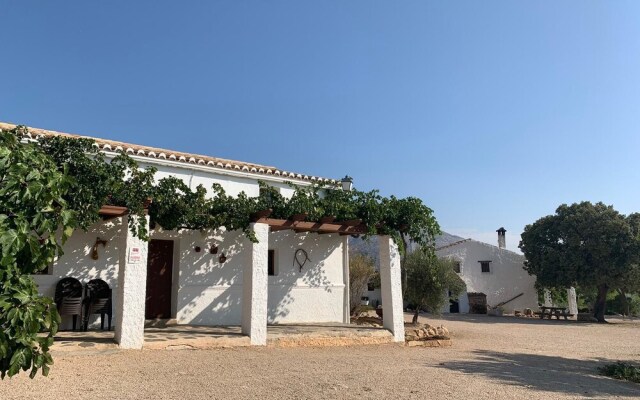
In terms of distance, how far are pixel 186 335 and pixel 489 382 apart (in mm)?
5438

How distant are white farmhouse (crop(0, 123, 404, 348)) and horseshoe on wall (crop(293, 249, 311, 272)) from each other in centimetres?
6

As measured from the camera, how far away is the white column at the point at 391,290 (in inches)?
421

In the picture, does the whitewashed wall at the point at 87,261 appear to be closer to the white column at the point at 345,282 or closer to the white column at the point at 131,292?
the white column at the point at 131,292

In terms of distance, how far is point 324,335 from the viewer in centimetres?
980

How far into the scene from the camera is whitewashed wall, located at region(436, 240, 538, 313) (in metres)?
29.2

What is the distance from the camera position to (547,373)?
7734 mm

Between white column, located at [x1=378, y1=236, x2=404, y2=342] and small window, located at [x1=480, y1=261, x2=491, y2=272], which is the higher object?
small window, located at [x1=480, y1=261, x2=491, y2=272]

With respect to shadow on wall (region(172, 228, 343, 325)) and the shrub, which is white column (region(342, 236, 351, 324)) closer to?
shadow on wall (region(172, 228, 343, 325))

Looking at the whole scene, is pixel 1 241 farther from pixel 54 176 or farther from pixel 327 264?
pixel 327 264

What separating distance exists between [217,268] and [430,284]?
780 cm

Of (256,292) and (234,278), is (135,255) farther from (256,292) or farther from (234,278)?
(234,278)

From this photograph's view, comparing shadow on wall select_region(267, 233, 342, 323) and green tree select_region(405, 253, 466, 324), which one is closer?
shadow on wall select_region(267, 233, 342, 323)

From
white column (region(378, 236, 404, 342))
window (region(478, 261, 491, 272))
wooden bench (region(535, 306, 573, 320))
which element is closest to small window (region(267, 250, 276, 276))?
white column (region(378, 236, 404, 342))

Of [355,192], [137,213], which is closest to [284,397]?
[137,213]
